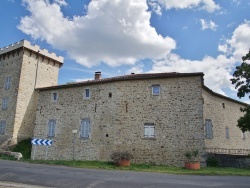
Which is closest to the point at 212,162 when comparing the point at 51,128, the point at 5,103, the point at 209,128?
the point at 209,128

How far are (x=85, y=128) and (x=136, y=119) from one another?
4579 mm

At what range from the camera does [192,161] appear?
15.5m

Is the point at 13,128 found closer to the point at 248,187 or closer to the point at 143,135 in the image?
the point at 143,135

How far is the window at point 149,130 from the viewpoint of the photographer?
18234mm

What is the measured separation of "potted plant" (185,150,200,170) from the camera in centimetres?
1499

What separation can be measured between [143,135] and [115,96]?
3809mm

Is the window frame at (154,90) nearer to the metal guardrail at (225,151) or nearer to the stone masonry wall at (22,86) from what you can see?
the metal guardrail at (225,151)

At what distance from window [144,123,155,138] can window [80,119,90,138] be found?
4.94 metres

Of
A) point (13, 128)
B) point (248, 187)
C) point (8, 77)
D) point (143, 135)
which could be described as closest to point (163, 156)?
point (143, 135)

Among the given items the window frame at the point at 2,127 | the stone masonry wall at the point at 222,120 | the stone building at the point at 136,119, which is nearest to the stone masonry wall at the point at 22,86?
the window frame at the point at 2,127

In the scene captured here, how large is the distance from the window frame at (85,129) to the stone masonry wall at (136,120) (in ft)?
1.05

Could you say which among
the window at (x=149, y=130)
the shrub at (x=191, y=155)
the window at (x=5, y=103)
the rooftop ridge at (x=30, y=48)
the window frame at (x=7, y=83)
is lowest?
the shrub at (x=191, y=155)

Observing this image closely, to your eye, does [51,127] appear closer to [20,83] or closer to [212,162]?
[20,83]

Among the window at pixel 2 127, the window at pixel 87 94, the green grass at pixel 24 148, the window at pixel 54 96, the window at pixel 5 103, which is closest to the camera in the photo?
the window at pixel 87 94
